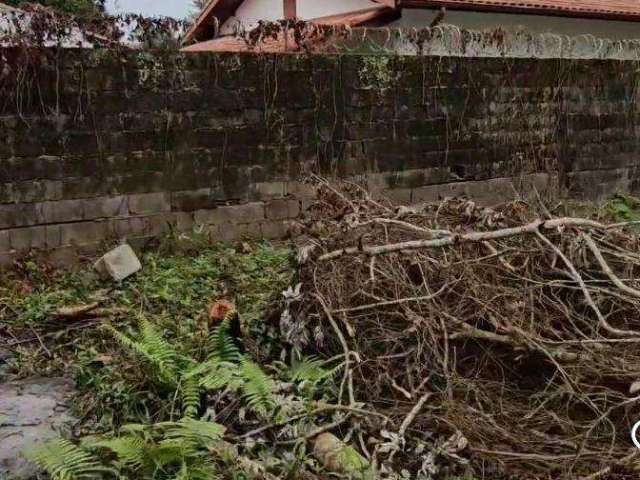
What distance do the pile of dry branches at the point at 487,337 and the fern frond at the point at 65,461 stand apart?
3.86ft

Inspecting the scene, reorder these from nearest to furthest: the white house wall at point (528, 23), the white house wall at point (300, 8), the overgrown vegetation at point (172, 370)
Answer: the overgrown vegetation at point (172, 370), the white house wall at point (528, 23), the white house wall at point (300, 8)

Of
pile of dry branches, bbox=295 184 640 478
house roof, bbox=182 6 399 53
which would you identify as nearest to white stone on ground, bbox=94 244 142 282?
pile of dry branches, bbox=295 184 640 478

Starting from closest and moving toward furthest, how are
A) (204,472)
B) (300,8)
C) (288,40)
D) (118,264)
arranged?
(204,472), (118,264), (288,40), (300,8)

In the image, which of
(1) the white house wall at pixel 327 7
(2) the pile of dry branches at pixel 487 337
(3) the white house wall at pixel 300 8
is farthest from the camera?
(3) the white house wall at pixel 300 8

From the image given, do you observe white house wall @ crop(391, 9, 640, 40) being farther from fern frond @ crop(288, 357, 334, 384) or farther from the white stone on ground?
fern frond @ crop(288, 357, 334, 384)

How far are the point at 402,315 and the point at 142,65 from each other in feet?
10.4

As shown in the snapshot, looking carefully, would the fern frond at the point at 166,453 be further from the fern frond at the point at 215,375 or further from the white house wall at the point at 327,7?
the white house wall at the point at 327,7

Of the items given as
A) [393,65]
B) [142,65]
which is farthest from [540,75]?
[142,65]

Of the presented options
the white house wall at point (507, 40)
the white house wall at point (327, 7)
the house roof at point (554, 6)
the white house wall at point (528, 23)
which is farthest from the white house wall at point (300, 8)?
the white house wall at point (507, 40)

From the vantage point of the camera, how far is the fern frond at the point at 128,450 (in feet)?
9.77

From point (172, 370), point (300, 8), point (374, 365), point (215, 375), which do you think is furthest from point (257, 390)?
point (300, 8)

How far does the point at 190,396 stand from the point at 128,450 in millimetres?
557

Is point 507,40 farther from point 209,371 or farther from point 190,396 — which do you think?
point 190,396

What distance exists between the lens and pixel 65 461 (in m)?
2.96
